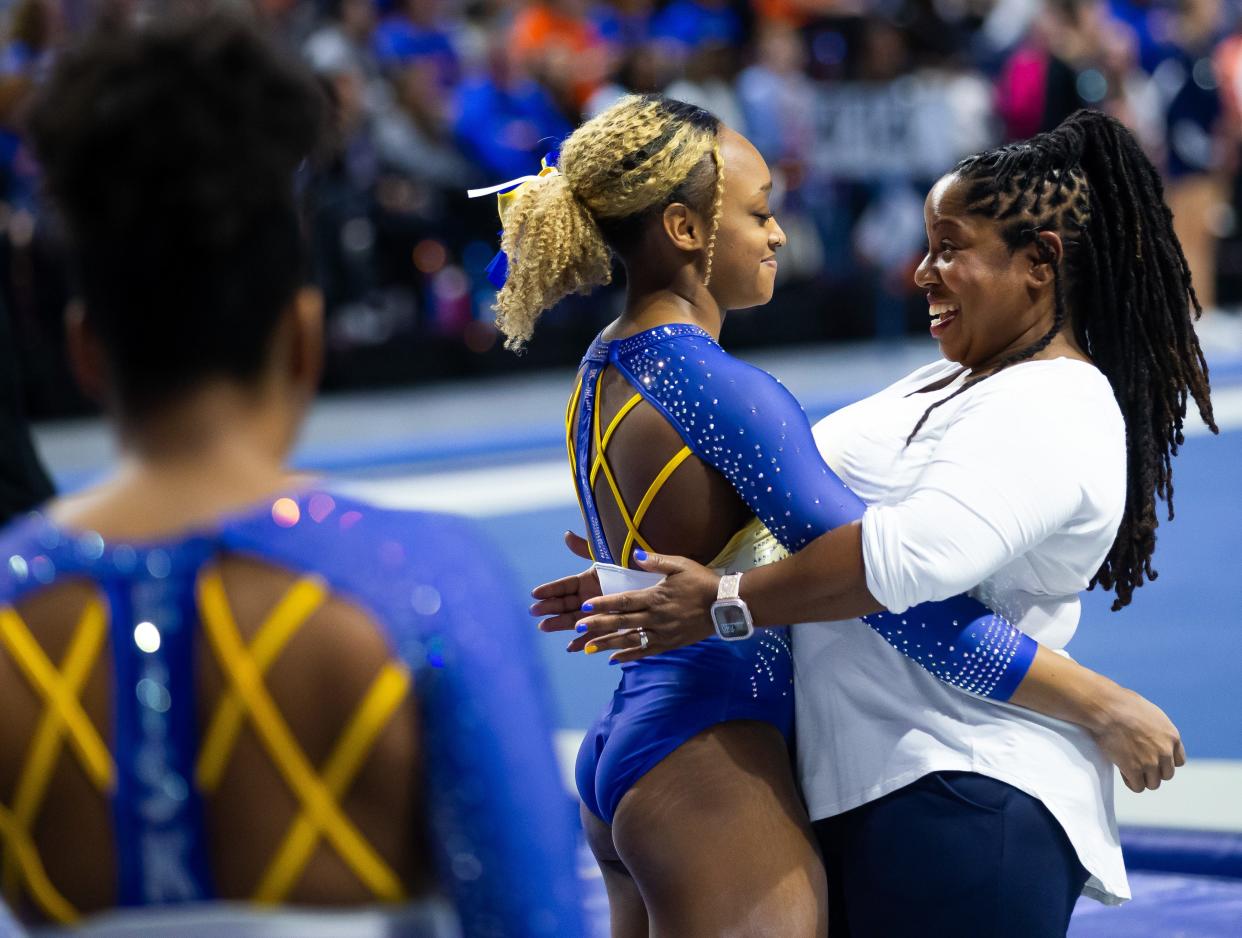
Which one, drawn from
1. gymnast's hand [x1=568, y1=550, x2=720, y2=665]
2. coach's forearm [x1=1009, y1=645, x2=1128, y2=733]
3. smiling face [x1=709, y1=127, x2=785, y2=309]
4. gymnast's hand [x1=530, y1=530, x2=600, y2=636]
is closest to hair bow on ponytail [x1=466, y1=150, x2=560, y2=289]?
smiling face [x1=709, y1=127, x2=785, y2=309]

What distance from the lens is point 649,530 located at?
81.1 inches

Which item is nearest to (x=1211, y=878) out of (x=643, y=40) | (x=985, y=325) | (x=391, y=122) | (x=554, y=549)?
(x=985, y=325)

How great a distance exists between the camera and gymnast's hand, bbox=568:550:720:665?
1.93 metres

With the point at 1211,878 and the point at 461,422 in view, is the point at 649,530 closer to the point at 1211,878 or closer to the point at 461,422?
the point at 1211,878

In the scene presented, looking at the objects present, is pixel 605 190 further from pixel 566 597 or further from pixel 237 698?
pixel 237 698

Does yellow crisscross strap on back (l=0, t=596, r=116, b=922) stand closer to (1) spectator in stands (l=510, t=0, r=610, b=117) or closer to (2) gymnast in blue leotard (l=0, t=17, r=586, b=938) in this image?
(2) gymnast in blue leotard (l=0, t=17, r=586, b=938)

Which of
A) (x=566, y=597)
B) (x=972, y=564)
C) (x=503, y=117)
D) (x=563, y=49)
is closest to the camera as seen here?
(x=972, y=564)

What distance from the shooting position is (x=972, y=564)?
5.89ft

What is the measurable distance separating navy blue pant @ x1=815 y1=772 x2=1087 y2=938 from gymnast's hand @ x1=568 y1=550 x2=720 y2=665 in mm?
318

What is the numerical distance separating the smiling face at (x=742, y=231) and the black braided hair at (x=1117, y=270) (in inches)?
11.1

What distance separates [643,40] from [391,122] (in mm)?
2108

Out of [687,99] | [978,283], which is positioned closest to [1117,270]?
[978,283]

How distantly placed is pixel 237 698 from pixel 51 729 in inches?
4.7

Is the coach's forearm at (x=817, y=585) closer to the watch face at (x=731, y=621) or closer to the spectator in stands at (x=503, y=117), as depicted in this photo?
the watch face at (x=731, y=621)
